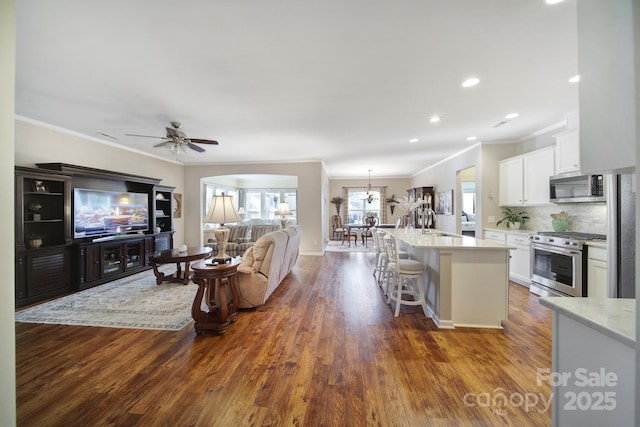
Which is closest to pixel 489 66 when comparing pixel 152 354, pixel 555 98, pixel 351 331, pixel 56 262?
pixel 555 98

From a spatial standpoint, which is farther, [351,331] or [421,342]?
[351,331]

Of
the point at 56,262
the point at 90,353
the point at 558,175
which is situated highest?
the point at 558,175

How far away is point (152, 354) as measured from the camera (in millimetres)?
2264

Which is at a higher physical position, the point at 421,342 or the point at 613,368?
the point at 613,368

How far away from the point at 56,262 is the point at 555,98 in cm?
740

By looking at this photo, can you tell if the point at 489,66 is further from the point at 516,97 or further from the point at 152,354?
the point at 152,354

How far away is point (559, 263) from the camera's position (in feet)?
11.1

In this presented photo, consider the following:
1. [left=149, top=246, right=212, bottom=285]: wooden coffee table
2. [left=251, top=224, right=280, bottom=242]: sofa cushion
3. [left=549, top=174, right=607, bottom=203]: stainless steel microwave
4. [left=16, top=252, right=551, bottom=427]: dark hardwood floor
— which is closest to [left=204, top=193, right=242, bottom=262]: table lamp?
[left=16, top=252, right=551, bottom=427]: dark hardwood floor

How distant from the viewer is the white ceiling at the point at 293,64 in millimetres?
1769

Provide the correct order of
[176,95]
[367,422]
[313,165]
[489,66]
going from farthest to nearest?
[313,165] < [176,95] < [489,66] < [367,422]

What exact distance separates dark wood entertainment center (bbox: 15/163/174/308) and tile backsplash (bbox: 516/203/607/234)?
25.5 feet

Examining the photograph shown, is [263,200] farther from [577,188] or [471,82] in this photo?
[577,188]

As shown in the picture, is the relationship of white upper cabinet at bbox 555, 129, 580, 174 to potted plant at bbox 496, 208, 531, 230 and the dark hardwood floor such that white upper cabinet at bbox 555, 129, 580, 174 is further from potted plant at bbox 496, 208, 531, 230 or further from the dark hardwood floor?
the dark hardwood floor

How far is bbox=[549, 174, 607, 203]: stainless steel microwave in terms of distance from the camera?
10.2ft
